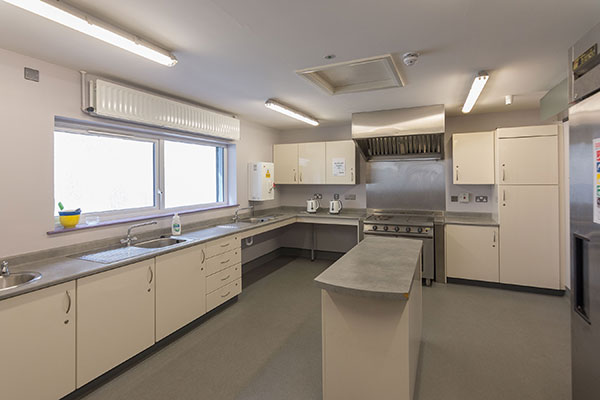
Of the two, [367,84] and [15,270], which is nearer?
[15,270]

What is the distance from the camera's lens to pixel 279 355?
2561 mm

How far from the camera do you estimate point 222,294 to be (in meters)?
3.38

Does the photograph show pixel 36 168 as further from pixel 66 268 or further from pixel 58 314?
pixel 58 314

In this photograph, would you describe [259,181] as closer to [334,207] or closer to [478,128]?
[334,207]

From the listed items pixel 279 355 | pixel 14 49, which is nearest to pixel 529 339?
pixel 279 355

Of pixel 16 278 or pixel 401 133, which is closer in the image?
pixel 16 278

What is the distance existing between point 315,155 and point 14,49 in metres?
3.96

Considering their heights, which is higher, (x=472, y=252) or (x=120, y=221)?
(x=120, y=221)

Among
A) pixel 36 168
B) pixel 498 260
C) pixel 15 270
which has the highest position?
pixel 36 168

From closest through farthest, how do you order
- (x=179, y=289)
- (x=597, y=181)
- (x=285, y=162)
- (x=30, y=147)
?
1. (x=597, y=181)
2. (x=30, y=147)
3. (x=179, y=289)
4. (x=285, y=162)

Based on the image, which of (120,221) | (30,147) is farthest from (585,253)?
(30,147)

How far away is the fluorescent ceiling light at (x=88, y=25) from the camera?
1569mm

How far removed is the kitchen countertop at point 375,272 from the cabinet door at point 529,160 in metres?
2.20

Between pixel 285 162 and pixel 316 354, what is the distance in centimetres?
366
